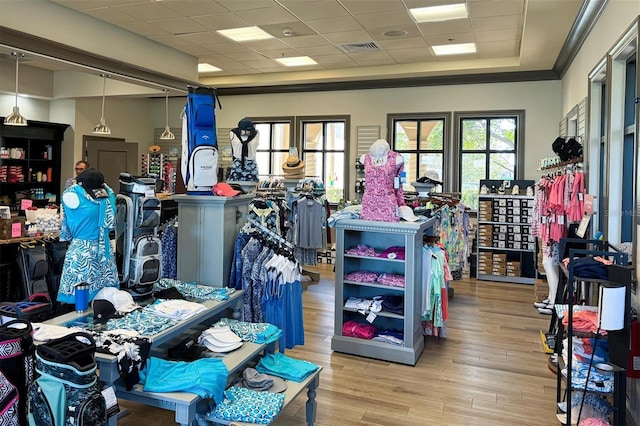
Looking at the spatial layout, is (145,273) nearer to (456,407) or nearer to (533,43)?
(456,407)

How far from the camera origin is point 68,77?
8.90m

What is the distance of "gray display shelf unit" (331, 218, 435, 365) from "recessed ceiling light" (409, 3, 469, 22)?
2781 millimetres

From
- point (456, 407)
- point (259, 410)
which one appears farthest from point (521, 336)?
point (259, 410)

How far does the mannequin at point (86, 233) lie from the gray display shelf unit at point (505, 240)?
637cm

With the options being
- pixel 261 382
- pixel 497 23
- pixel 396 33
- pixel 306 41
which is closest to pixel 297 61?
pixel 306 41

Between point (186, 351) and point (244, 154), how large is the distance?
303cm

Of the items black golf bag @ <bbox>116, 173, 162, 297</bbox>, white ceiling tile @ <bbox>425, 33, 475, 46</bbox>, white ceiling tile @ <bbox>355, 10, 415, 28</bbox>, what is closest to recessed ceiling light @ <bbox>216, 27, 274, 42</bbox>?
white ceiling tile @ <bbox>355, 10, 415, 28</bbox>

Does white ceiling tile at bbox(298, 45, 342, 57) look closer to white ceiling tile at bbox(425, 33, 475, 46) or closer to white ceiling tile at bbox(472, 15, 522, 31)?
white ceiling tile at bbox(425, 33, 475, 46)

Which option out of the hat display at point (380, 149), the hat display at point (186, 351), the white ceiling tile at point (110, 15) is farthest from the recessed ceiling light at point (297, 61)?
the hat display at point (186, 351)

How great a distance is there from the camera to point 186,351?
271 cm

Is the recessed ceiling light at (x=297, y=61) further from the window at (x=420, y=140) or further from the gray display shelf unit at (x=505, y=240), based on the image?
the gray display shelf unit at (x=505, y=240)

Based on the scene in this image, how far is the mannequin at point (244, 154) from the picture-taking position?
17.5ft

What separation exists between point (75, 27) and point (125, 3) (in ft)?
2.67

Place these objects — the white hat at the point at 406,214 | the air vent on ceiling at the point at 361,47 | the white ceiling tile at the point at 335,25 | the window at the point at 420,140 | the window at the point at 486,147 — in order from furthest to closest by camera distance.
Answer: the window at the point at 420,140 < the window at the point at 486,147 < the air vent on ceiling at the point at 361,47 < the white ceiling tile at the point at 335,25 < the white hat at the point at 406,214
